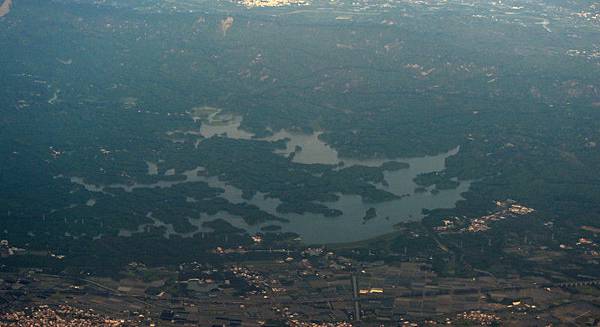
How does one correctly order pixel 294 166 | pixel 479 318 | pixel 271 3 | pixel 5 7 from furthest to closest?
1. pixel 271 3
2. pixel 5 7
3. pixel 294 166
4. pixel 479 318

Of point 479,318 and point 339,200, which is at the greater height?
point 339,200

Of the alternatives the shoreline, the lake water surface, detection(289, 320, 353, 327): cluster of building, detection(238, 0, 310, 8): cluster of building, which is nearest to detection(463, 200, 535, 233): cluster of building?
the lake water surface

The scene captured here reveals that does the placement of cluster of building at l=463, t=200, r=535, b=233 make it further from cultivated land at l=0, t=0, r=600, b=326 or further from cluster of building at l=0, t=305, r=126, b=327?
cluster of building at l=0, t=305, r=126, b=327

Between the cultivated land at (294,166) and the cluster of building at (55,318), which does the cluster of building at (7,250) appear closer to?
the cultivated land at (294,166)

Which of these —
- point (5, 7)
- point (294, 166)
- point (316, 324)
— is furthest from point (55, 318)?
point (5, 7)

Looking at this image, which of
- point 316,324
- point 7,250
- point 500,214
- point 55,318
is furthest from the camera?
point 500,214

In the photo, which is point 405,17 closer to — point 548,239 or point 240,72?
point 240,72

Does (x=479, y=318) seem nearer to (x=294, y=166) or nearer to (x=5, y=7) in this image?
(x=294, y=166)

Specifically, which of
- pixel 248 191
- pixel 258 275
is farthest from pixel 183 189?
pixel 258 275
